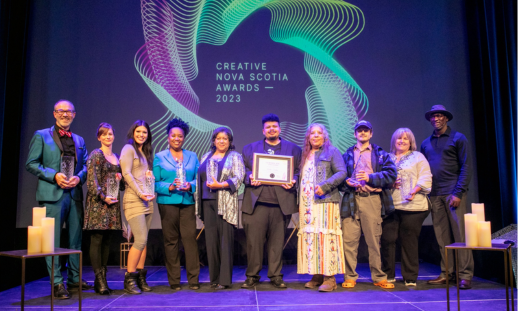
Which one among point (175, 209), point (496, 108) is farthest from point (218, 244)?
point (496, 108)

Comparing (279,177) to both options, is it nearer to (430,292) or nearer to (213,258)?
(213,258)

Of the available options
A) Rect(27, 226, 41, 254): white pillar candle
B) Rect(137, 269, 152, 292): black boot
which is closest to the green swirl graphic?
Rect(137, 269, 152, 292): black boot

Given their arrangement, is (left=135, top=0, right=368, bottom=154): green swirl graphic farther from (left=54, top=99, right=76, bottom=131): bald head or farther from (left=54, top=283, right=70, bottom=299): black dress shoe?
(left=54, top=283, right=70, bottom=299): black dress shoe

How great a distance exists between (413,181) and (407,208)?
286mm

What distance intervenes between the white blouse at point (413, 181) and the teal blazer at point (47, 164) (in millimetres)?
3238

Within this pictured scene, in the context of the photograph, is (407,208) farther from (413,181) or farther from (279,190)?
(279,190)

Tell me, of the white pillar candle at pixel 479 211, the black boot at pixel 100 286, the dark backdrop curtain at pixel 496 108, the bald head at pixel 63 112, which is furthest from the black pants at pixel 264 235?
the dark backdrop curtain at pixel 496 108

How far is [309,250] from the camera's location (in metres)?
3.72

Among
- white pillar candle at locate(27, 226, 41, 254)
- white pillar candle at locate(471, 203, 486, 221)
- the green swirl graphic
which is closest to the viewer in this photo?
white pillar candle at locate(27, 226, 41, 254)

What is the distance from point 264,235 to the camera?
13.0 feet

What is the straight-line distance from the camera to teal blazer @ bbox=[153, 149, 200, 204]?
379 cm

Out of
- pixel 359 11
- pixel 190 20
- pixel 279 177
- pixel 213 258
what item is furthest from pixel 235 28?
pixel 213 258

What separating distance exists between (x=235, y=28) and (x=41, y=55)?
2741 millimetres

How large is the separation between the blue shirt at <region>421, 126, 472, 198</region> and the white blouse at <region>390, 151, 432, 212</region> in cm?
30
